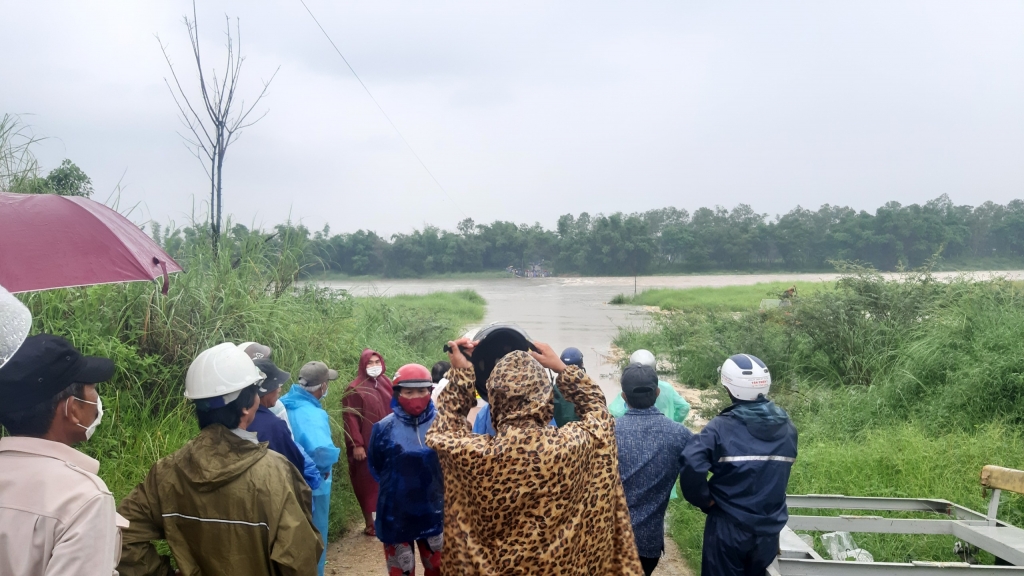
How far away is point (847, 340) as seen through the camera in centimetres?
1059

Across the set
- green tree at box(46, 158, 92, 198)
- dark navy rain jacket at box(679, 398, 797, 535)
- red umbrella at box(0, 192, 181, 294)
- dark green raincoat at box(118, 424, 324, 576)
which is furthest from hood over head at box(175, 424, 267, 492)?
green tree at box(46, 158, 92, 198)

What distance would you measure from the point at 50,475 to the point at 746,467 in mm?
2583

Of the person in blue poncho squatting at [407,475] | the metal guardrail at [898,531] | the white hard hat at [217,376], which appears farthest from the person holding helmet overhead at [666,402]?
the white hard hat at [217,376]

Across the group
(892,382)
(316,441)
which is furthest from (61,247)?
(892,382)

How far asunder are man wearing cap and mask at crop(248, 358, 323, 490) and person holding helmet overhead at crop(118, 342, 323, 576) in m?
0.96

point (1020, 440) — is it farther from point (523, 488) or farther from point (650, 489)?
point (523, 488)

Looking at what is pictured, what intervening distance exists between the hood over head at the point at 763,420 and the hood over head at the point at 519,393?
134 centimetres

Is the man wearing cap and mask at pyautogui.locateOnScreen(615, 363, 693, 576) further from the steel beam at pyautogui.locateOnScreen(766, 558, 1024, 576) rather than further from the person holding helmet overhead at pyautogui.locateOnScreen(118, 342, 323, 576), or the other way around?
the person holding helmet overhead at pyautogui.locateOnScreen(118, 342, 323, 576)

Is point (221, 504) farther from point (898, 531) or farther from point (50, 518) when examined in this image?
point (898, 531)

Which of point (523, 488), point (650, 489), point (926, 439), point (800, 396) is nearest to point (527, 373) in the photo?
point (523, 488)

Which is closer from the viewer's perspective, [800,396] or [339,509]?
[339,509]

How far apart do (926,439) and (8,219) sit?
23.3 feet

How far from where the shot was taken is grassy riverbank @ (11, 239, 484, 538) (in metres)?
4.38

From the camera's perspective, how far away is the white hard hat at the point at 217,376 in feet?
7.95
